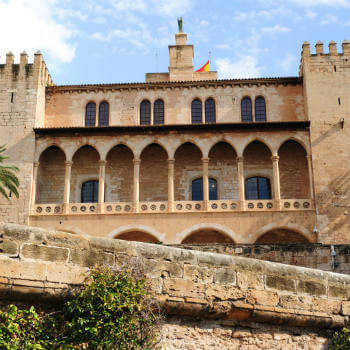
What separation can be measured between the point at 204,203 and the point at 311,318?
68.1 ft

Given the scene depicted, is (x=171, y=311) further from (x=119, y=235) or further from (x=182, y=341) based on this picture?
(x=119, y=235)

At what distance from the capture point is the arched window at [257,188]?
31.2 m

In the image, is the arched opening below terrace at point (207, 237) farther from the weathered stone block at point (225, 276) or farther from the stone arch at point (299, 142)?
the weathered stone block at point (225, 276)

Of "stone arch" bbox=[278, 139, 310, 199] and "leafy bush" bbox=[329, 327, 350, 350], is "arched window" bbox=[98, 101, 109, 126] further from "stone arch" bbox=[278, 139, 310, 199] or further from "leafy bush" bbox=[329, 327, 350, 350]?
"leafy bush" bbox=[329, 327, 350, 350]

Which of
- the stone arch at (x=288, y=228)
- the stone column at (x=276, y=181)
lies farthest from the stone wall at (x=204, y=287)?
the stone column at (x=276, y=181)

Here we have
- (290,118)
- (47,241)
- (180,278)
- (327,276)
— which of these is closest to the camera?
(47,241)

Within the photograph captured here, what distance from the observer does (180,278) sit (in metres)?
8.03

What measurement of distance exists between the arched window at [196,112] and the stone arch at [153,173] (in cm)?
253

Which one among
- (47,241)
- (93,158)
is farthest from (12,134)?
(47,241)

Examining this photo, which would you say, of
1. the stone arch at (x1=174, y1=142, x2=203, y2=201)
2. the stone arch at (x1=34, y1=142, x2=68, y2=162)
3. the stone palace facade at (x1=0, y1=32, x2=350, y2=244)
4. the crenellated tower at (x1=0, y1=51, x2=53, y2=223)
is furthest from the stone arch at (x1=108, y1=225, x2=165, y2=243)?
the stone arch at (x1=34, y1=142, x2=68, y2=162)

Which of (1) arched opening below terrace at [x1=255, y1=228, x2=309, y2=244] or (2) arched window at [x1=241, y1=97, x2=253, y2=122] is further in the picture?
(2) arched window at [x1=241, y1=97, x2=253, y2=122]

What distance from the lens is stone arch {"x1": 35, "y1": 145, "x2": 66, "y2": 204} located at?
102 ft

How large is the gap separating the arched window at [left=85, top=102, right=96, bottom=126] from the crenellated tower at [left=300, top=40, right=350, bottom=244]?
1161 centimetres

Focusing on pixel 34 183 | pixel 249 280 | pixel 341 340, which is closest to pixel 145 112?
pixel 34 183
